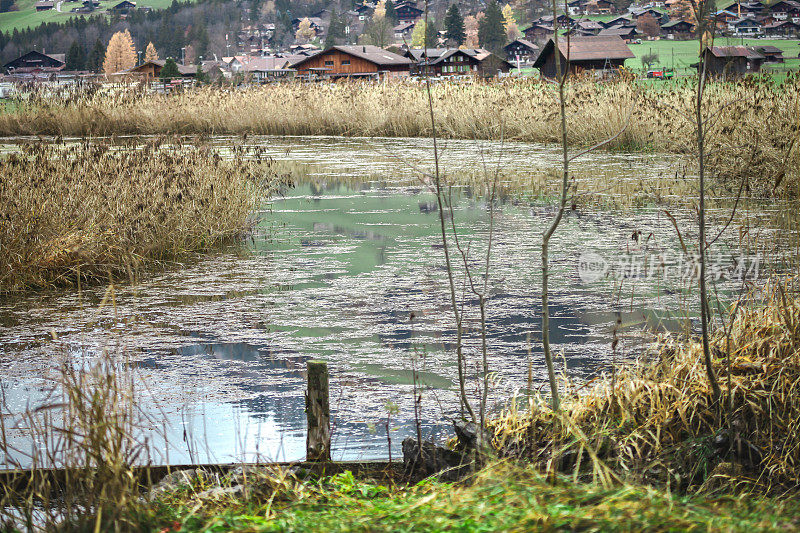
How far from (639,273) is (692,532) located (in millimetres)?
4984

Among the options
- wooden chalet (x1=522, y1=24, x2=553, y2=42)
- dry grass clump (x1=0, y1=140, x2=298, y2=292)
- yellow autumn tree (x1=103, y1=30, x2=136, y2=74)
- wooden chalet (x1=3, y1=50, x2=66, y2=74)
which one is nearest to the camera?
Answer: dry grass clump (x1=0, y1=140, x2=298, y2=292)

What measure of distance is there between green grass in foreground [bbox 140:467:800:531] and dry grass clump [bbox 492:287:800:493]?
43cm

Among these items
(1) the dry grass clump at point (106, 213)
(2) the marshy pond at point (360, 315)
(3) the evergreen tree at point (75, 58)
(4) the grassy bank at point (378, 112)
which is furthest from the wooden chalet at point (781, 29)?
(1) the dry grass clump at point (106, 213)

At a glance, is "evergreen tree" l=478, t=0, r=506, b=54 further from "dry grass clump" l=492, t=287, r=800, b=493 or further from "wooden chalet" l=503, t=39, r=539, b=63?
"dry grass clump" l=492, t=287, r=800, b=493

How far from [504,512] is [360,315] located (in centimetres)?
371

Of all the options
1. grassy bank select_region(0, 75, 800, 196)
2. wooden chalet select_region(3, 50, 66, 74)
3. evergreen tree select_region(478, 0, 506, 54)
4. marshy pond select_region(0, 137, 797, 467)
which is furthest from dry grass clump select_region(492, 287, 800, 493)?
wooden chalet select_region(3, 50, 66, 74)

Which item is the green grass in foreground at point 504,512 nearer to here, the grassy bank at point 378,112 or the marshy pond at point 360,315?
the marshy pond at point 360,315

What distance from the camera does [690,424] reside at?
381cm

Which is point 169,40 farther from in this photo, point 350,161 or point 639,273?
point 639,273

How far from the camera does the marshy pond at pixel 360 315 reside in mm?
4328

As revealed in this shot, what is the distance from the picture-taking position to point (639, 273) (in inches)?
281

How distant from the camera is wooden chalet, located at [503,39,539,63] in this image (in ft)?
281

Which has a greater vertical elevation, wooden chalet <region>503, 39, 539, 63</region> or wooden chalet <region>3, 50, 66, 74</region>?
wooden chalet <region>3, 50, 66, 74</region>

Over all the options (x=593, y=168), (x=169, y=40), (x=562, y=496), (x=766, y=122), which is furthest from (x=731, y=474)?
(x=169, y=40)
